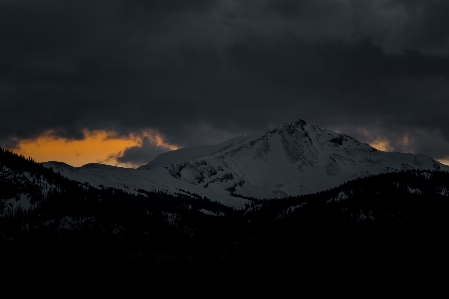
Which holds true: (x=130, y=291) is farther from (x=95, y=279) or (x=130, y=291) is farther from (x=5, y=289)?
(x=5, y=289)

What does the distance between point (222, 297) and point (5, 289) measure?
6901cm

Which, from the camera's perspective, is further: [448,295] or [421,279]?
[421,279]

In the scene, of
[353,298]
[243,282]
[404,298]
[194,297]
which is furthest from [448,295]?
[194,297]

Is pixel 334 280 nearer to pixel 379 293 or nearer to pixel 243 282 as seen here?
pixel 379 293

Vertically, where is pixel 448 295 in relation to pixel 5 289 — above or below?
above

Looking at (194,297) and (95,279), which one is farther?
(95,279)

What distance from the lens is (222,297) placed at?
138750mm

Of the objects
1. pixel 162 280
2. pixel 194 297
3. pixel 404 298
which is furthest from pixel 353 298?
pixel 162 280

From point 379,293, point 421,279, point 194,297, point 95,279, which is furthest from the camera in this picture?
point 421,279

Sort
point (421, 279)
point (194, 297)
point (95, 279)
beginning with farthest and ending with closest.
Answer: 1. point (421, 279)
2. point (95, 279)
3. point (194, 297)

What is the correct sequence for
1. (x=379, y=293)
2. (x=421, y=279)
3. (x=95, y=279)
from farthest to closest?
(x=421, y=279), (x=95, y=279), (x=379, y=293)

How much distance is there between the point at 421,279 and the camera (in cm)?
17475

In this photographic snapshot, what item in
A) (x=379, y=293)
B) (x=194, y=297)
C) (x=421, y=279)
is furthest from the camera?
(x=421, y=279)

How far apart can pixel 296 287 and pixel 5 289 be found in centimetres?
9687
